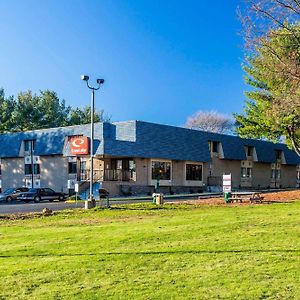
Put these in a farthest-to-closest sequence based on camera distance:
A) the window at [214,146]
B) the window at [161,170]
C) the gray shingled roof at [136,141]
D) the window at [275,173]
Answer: the window at [275,173] < the window at [214,146] < the window at [161,170] < the gray shingled roof at [136,141]

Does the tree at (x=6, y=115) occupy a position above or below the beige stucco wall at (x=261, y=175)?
above

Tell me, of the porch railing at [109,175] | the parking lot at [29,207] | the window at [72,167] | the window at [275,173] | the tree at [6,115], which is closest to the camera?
the parking lot at [29,207]

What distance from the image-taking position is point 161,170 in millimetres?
50000

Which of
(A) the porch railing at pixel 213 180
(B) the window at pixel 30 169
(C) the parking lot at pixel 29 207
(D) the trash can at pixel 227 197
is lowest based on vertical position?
(C) the parking lot at pixel 29 207

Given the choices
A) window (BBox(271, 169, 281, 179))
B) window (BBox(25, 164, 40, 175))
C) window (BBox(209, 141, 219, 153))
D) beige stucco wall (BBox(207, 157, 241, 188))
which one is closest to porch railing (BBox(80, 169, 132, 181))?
window (BBox(25, 164, 40, 175))

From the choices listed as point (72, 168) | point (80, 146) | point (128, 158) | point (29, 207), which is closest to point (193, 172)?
point (128, 158)

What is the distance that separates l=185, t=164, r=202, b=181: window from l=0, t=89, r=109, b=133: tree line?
30691 mm

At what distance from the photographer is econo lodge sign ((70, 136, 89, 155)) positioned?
4284 centimetres

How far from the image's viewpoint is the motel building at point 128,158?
45812mm

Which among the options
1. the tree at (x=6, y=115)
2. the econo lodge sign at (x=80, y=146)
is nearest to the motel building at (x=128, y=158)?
the econo lodge sign at (x=80, y=146)

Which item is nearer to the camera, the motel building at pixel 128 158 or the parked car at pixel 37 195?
the parked car at pixel 37 195

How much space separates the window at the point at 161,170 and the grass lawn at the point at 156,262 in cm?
3459

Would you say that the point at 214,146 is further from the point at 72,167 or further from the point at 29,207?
the point at 29,207

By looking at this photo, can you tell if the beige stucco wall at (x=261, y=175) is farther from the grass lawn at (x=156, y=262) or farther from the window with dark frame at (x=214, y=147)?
the grass lawn at (x=156, y=262)
